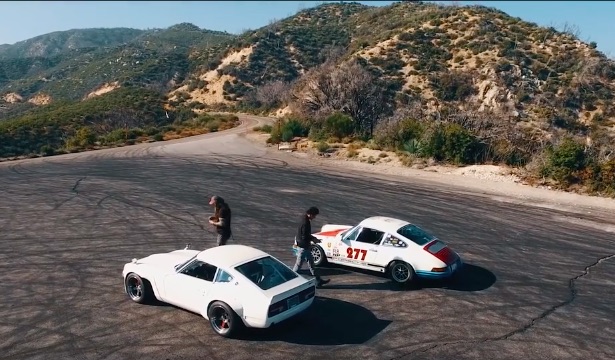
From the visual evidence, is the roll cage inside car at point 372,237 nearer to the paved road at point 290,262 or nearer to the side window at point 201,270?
the paved road at point 290,262

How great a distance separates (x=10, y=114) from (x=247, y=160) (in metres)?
74.7

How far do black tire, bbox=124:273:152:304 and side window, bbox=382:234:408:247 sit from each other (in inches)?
231

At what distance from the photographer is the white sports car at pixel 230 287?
Answer: 993 centimetres

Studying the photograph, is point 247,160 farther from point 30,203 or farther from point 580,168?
point 580,168

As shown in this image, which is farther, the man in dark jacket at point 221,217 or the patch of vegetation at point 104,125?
the patch of vegetation at point 104,125

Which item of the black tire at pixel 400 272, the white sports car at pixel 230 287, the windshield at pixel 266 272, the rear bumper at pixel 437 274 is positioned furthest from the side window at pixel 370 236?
the windshield at pixel 266 272

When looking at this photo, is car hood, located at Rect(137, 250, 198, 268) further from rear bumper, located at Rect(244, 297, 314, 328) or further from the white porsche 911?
the white porsche 911

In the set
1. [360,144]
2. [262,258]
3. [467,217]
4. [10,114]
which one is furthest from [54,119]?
[262,258]

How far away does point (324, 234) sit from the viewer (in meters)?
14.6

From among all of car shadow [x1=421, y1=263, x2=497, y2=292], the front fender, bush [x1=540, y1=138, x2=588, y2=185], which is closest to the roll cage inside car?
car shadow [x1=421, y1=263, x2=497, y2=292]

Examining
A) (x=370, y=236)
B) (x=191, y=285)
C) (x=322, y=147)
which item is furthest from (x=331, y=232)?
(x=322, y=147)

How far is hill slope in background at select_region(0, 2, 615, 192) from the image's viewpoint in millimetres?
31281

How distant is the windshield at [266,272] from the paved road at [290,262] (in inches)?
43.1

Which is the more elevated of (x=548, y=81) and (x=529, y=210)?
(x=548, y=81)
